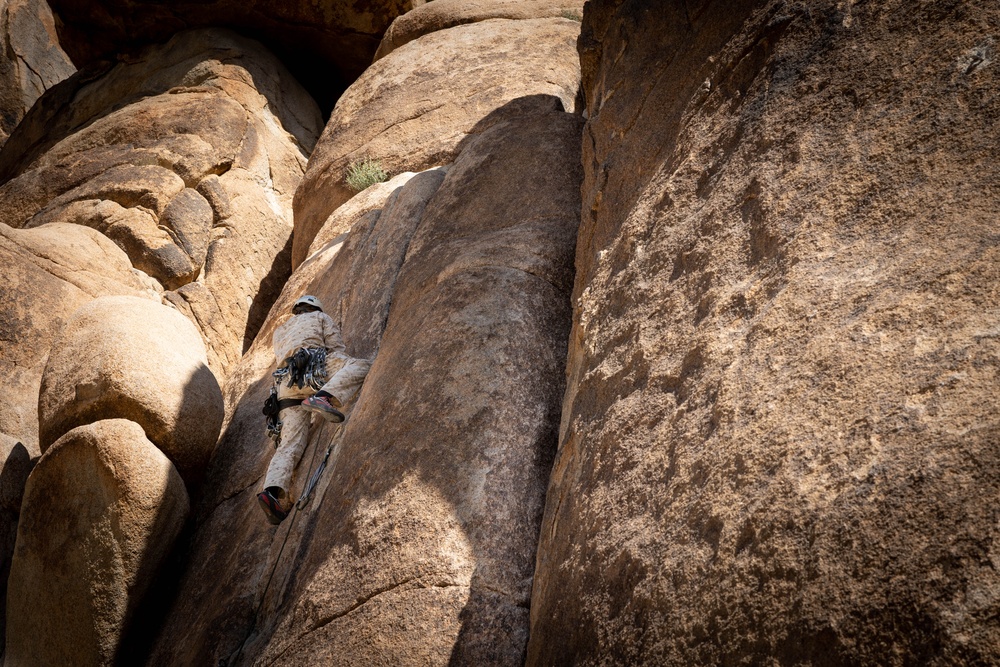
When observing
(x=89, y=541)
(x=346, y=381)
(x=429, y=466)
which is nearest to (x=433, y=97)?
(x=346, y=381)

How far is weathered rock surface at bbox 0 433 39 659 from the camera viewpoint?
635cm

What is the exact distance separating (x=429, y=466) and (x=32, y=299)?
527cm

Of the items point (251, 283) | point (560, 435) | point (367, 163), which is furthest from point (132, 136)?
point (560, 435)

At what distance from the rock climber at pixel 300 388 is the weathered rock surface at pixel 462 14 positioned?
7.50 meters

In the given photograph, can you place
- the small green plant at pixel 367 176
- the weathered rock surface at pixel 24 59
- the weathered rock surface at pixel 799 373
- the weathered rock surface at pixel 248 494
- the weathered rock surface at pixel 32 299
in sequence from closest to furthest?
1. the weathered rock surface at pixel 799 373
2. the weathered rock surface at pixel 248 494
3. the weathered rock surface at pixel 32 299
4. the small green plant at pixel 367 176
5. the weathered rock surface at pixel 24 59

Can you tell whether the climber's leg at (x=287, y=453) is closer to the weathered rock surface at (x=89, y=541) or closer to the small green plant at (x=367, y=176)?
the weathered rock surface at (x=89, y=541)

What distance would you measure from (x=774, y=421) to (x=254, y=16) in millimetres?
13902

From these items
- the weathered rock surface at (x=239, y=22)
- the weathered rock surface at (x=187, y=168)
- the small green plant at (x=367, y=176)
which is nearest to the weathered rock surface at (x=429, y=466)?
the small green plant at (x=367, y=176)

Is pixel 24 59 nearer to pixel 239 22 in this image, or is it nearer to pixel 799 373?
pixel 239 22

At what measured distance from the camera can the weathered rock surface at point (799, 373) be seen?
2.09 meters

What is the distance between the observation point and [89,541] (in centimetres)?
566

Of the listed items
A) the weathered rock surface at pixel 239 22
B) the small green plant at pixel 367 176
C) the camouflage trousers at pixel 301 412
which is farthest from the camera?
the weathered rock surface at pixel 239 22

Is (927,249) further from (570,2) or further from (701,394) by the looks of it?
(570,2)

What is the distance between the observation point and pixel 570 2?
11914 mm
